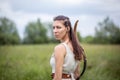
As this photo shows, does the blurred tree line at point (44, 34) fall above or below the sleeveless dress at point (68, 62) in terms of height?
below

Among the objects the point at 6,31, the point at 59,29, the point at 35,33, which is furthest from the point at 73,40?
the point at 35,33

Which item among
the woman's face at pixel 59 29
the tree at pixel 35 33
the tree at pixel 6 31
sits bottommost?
the tree at pixel 35 33

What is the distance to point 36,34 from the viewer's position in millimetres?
42688

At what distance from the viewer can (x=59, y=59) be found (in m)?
2.70

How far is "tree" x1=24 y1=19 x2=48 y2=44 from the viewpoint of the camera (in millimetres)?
39175

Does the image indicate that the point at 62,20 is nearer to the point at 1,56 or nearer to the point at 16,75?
the point at 16,75

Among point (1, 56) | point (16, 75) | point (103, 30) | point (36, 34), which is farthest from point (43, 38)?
point (16, 75)

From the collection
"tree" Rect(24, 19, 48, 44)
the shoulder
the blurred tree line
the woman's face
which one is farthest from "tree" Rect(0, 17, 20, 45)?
the shoulder

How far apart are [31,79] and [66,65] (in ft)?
9.27

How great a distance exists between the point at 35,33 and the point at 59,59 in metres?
40.7

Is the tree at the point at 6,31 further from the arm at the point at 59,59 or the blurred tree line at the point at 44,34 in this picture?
the arm at the point at 59,59

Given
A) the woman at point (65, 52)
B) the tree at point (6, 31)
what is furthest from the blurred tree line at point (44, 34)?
the woman at point (65, 52)

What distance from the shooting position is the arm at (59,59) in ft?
8.87

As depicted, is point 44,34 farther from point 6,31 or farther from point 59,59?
point 59,59
